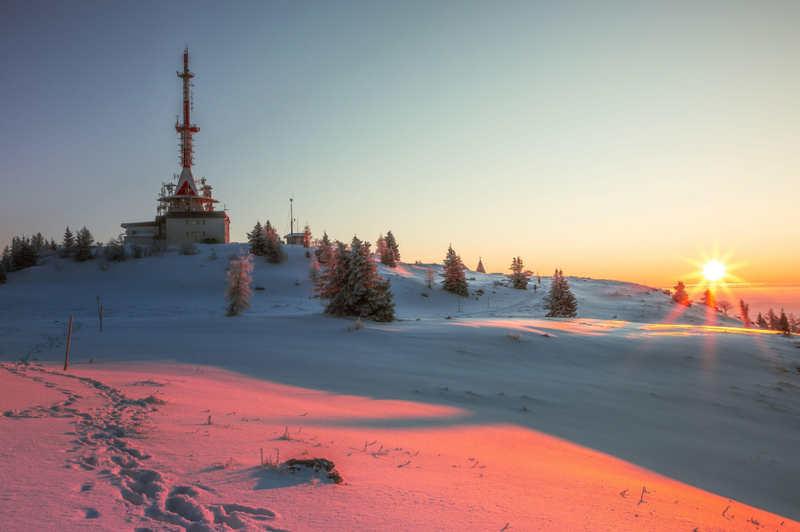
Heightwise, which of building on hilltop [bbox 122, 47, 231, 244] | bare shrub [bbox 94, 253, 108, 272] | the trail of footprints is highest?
building on hilltop [bbox 122, 47, 231, 244]

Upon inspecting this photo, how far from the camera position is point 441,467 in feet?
16.2

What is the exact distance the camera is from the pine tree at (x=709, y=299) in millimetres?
70938

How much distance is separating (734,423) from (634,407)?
7.44 ft

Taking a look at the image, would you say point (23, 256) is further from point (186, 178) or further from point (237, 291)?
point (237, 291)

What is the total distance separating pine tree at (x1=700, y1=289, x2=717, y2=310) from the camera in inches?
2793

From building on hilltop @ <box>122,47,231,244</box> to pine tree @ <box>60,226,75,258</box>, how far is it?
11063 mm

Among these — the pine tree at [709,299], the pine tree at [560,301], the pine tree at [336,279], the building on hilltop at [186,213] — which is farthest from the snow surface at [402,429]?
the pine tree at [709,299]

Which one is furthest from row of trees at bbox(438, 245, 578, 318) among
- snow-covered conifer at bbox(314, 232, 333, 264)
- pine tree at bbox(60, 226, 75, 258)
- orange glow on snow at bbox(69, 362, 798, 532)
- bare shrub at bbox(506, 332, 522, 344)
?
pine tree at bbox(60, 226, 75, 258)

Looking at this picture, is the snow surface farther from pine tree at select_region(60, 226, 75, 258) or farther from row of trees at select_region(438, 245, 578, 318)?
pine tree at select_region(60, 226, 75, 258)

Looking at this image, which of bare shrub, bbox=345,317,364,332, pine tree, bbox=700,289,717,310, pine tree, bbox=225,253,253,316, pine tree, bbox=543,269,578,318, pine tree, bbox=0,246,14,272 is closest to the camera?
bare shrub, bbox=345,317,364,332

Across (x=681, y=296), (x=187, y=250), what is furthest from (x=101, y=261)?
(x=681, y=296)

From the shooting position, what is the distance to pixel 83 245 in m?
52.8

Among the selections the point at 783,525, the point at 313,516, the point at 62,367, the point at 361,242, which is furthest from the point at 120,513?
the point at 361,242

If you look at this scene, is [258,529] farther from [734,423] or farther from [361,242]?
[361,242]
